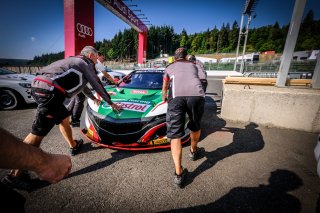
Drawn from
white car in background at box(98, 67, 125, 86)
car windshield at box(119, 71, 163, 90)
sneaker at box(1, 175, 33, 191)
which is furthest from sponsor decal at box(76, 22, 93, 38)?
sneaker at box(1, 175, 33, 191)

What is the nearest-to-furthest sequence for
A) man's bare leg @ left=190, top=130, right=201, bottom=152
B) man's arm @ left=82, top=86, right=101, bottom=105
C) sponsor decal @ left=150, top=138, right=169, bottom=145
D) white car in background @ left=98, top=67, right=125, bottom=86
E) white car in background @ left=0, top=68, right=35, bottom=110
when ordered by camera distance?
man's bare leg @ left=190, top=130, right=201, bottom=152, sponsor decal @ left=150, top=138, right=169, bottom=145, man's arm @ left=82, top=86, right=101, bottom=105, white car in background @ left=0, top=68, right=35, bottom=110, white car in background @ left=98, top=67, right=125, bottom=86

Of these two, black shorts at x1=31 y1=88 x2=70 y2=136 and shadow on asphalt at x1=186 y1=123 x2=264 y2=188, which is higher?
black shorts at x1=31 y1=88 x2=70 y2=136

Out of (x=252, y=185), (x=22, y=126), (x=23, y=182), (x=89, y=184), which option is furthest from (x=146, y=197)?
(x=22, y=126)

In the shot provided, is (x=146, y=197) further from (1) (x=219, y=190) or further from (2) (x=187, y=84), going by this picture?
(2) (x=187, y=84)

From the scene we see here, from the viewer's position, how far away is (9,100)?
5211 millimetres

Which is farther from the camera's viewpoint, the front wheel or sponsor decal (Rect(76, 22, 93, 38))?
sponsor decal (Rect(76, 22, 93, 38))

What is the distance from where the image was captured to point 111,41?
99688 millimetres

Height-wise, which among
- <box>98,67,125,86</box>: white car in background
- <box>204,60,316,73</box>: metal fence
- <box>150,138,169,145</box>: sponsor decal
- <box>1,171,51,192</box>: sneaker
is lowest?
<box>1,171,51,192</box>: sneaker

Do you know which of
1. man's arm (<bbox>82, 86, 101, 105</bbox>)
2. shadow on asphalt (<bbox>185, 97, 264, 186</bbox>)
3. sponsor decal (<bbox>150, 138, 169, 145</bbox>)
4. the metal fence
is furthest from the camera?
the metal fence

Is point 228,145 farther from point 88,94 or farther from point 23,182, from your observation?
point 23,182

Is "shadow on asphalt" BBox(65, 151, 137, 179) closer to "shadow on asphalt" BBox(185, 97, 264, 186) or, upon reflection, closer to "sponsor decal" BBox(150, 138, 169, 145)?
"sponsor decal" BBox(150, 138, 169, 145)

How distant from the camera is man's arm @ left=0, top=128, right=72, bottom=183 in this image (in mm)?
665

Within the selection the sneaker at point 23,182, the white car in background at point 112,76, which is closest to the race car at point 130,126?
the sneaker at point 23,182

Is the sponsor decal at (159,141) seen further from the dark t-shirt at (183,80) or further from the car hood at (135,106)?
the dark t-shirt at (183,80)
